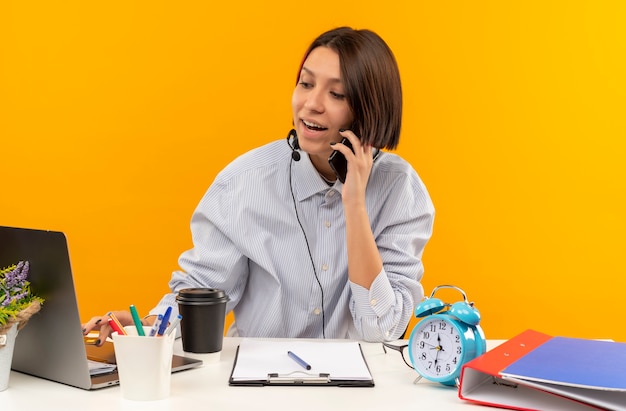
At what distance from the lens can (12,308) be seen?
1325mm

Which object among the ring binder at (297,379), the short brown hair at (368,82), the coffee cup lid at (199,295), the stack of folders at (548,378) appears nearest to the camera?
the stack of folders at (548,378)

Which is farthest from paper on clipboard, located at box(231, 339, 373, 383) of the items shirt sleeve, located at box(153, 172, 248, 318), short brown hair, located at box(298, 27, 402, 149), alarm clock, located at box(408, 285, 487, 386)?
short brown hair, located at box(298, 27, 402, 149)

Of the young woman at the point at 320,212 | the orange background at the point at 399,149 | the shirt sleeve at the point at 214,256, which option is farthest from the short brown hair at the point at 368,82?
the orange background at the point at 399,149

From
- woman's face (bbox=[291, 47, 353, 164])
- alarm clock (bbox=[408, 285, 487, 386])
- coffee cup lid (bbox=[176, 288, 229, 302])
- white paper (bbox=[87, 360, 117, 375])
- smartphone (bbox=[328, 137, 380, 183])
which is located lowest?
white paper (bbox=[87, 360, 117, 375])

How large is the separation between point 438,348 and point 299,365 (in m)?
0.26

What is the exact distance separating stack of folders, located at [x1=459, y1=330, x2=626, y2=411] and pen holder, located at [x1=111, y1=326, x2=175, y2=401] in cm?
49

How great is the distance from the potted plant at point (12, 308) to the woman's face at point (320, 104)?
884 millimetres

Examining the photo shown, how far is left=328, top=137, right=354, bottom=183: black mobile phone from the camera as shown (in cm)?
207

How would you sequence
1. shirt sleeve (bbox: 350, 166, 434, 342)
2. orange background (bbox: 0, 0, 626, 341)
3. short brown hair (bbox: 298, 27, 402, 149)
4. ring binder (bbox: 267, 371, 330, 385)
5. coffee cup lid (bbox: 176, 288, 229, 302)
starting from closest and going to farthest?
ring binder (bbox: 267, 371, 330, 385) < coffee cup lid (bbox: 176, 288, 229, 302) < shirt sleeve (bbox: 350, 166, 434, 342) < short brown hair (bbox: 298, 27, 402, 149) < orange background (bbox: 0, 0, 626, 341)

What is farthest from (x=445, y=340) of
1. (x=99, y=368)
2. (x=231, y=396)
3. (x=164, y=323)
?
(x=99, y=368)

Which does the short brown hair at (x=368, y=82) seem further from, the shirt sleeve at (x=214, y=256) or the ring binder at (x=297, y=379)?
the ring binder at (x=297, y=379)

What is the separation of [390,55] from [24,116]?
1.72 m

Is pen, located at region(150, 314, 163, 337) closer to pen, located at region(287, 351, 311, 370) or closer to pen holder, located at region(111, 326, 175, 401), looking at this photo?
pen holder, located at region(111, 326, 175, 401)

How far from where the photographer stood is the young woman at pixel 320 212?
204 centimetres
